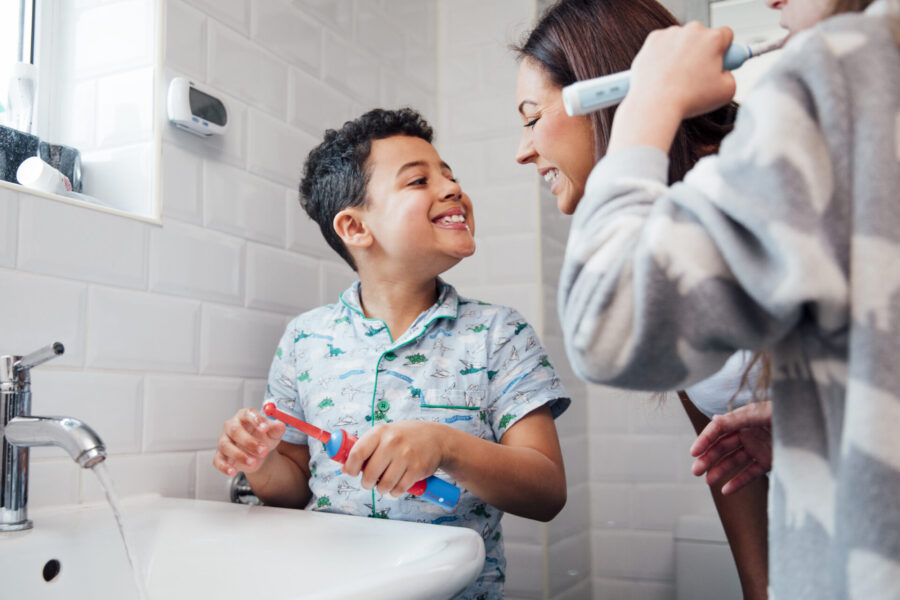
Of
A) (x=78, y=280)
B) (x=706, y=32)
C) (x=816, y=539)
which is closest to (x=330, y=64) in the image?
(x=78, y=280)

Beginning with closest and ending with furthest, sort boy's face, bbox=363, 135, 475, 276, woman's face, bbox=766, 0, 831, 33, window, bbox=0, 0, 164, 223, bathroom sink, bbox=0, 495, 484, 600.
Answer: woman's face, bbox=766, 0, 831, 33, bathroom sink, bbox=0, 495, 484, 600, window, bbox=0, 0, 164, 223, boy's face, bbox=363, 135, 475, 276

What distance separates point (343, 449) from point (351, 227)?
1.77ft

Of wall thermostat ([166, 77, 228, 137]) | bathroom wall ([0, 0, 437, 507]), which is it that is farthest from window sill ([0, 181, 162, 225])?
wall thermostat ([166, 77, 228, 137])

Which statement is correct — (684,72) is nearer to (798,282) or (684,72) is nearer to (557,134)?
(798,282)

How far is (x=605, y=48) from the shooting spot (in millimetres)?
1082

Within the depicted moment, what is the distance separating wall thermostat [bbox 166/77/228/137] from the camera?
1.15 m

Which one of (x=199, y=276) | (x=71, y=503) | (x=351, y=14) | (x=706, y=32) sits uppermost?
(x=351, y=14)

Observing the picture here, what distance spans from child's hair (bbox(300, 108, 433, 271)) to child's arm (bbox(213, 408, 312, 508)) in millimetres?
377

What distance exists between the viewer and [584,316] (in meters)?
0.47

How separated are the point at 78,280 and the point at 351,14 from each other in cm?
92

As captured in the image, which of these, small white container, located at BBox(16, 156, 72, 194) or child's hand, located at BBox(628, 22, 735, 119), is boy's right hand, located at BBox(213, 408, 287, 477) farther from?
child's hand, located at BBox(628, 22, 735, 119)

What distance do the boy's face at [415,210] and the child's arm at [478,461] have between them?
0.31m

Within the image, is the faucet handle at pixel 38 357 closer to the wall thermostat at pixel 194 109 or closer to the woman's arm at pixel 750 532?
the wall thermostat at pixel 194 109

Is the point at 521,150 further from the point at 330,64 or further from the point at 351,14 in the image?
the point at 351,14
